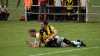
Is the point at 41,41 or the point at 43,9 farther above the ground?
the point at 43,9

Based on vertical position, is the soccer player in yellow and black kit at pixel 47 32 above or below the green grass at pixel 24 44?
above

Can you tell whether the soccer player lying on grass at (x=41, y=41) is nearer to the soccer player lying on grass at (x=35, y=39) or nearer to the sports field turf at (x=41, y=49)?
the soccer player lying on grass at (x=35, y=39)

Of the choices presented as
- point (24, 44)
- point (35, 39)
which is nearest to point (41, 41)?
point (35, 39)

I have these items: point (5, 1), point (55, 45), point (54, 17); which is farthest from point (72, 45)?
point (5, 1)

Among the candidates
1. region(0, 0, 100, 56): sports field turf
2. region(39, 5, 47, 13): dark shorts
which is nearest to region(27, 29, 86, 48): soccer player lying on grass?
region(0, 0, 100, 56): sports field turf

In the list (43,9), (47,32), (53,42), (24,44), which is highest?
(43,9)

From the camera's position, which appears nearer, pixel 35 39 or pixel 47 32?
pixel 47 32

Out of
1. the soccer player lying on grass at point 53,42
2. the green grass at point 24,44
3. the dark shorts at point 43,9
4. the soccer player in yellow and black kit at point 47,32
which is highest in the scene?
the dark shorts at point 43,9

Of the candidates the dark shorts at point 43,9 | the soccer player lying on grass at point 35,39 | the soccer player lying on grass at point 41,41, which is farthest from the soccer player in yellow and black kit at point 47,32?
the dark shorts at point 43,9

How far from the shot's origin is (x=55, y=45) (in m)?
14.6

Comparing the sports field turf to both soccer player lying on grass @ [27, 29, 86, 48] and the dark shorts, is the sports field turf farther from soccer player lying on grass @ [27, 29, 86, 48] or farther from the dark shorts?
the dark shorts

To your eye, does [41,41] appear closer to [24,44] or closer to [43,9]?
[24,44]

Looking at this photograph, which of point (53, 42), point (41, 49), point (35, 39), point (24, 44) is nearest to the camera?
point (41, 49)

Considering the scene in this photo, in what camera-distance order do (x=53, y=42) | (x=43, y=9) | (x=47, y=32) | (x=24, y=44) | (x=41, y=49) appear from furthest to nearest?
(x=43, y=9) → (x=24, y=44) → (x=53, y=42) → (x=47, y=32) → (x=41, y=49)
